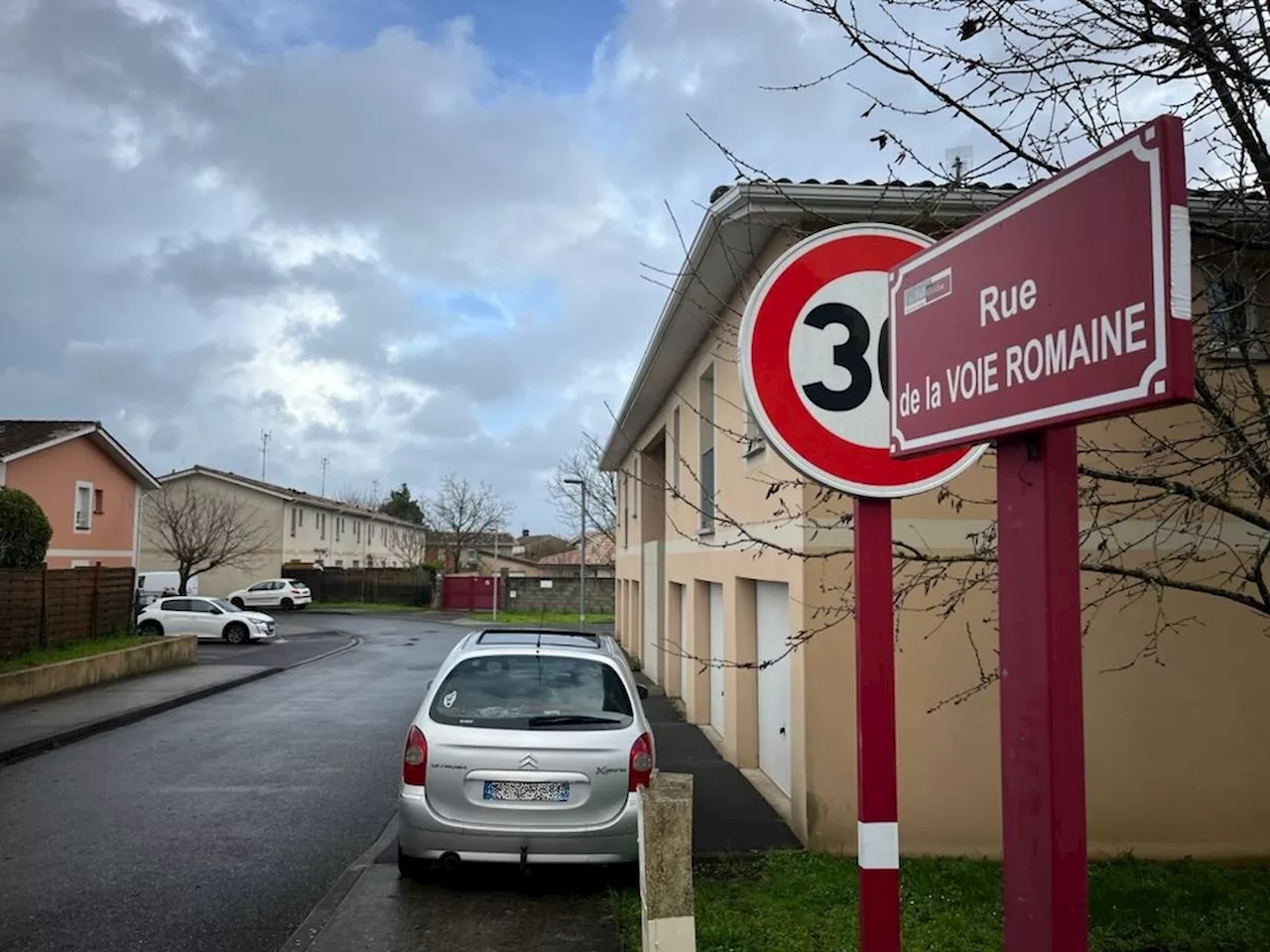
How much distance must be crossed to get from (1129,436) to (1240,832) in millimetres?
3334

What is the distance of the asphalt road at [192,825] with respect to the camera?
6.26 meters

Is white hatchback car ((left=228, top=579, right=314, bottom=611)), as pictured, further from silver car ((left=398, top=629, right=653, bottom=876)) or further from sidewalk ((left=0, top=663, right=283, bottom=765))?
silver car ((left=398, top=629, right=653, bottom=876))

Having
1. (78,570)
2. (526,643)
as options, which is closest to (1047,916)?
(526,643)

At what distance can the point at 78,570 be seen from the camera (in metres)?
21.2

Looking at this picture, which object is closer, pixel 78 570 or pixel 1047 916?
pixel 1047 916

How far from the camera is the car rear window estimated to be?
6836 millimetres

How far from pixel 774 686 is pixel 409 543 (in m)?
73.6

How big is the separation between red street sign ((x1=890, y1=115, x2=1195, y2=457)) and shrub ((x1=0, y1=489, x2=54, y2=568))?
70.7 feet

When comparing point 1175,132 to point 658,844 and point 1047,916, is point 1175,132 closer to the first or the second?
point 1047,916

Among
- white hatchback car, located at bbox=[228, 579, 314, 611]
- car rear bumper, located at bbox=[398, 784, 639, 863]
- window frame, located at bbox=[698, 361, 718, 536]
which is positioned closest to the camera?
car rear bumper, located at bbox=[398, 784, 639, 863]

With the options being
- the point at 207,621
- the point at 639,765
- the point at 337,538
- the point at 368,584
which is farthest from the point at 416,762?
the point at 337,538

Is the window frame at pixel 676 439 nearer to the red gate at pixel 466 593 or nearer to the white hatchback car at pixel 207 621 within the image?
the white hatchback car at pixel 207 621

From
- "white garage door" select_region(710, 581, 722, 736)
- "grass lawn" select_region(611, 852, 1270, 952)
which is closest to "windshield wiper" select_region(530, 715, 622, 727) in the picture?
"grass lawn" select_region(611, 852, 1270, 952)

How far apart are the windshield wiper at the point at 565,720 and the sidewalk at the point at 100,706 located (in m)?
8.45
